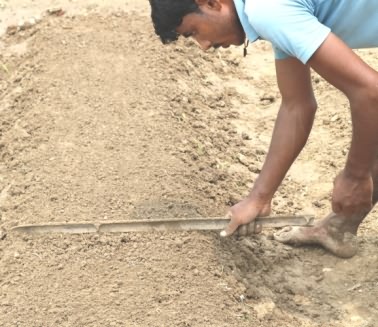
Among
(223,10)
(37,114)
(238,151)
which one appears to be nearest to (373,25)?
(223,10)

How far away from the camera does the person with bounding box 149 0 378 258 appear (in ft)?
8.36

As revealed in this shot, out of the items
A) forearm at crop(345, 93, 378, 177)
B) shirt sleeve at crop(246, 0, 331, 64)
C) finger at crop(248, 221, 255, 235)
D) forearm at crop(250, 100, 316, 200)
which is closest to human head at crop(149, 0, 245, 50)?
shirt sleeve at crop(246, 0, 331, 64)

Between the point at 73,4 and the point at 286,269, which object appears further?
the point at 73,4

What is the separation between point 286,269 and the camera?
366 centimetres

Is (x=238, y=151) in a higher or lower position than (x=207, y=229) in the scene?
lower

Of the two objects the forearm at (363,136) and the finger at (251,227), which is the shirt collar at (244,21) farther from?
the finger at (251,227)

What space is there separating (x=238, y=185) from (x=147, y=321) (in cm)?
137

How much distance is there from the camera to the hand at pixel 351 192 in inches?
114

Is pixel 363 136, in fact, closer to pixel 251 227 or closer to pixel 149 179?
pixel 251 227

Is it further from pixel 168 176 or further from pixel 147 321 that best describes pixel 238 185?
pixel 147 321

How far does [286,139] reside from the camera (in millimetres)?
3139

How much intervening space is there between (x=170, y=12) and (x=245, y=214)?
92 centimetres

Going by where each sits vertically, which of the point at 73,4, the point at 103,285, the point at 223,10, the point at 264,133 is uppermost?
the point at 223,10

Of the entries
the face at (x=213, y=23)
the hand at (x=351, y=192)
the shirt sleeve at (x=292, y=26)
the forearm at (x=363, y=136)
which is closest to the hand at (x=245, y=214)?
the hand at (x=351, y=192)
